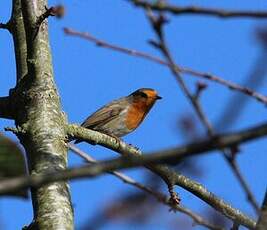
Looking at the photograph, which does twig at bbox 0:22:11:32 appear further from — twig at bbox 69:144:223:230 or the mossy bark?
twig at bbox 69:144:223:230

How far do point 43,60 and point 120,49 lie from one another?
117 inches

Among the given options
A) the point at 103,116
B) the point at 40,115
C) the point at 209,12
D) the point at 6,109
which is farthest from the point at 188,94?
the point at 103,116

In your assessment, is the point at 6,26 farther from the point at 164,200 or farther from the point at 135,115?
the point at 135,115

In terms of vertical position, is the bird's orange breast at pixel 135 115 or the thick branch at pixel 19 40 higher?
the bird's orange breast at pixel 135 115

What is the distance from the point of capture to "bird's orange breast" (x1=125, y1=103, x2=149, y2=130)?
1024 cm

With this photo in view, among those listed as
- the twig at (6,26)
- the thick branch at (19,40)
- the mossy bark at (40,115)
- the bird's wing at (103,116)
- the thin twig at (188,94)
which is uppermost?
the bird's wing at (103,116)

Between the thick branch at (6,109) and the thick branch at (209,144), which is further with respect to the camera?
the thick branch at (6,109)

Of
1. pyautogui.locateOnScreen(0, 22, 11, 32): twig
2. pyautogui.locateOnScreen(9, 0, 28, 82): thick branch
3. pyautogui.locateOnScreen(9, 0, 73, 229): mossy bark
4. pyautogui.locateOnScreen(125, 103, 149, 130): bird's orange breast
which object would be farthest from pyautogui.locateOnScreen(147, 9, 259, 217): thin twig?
pyautogui.locateOnScreen(125, 103, 149, 130): bird's orange breast

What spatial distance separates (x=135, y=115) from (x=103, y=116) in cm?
51

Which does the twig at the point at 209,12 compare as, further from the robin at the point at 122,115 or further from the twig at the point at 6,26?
the robin at the point at 122,115

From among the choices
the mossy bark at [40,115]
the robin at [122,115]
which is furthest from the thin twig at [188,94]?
the robin at [122,115]

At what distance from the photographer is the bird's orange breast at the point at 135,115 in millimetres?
10242

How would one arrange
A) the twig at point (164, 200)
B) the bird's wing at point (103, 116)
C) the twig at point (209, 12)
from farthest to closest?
the bird's wing at point (103, 116) < the twig at point (164, 200) < the twig at point (209, 12)

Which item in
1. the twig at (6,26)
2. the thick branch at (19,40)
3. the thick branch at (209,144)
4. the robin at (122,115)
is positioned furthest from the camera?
the robin at (122,115)
